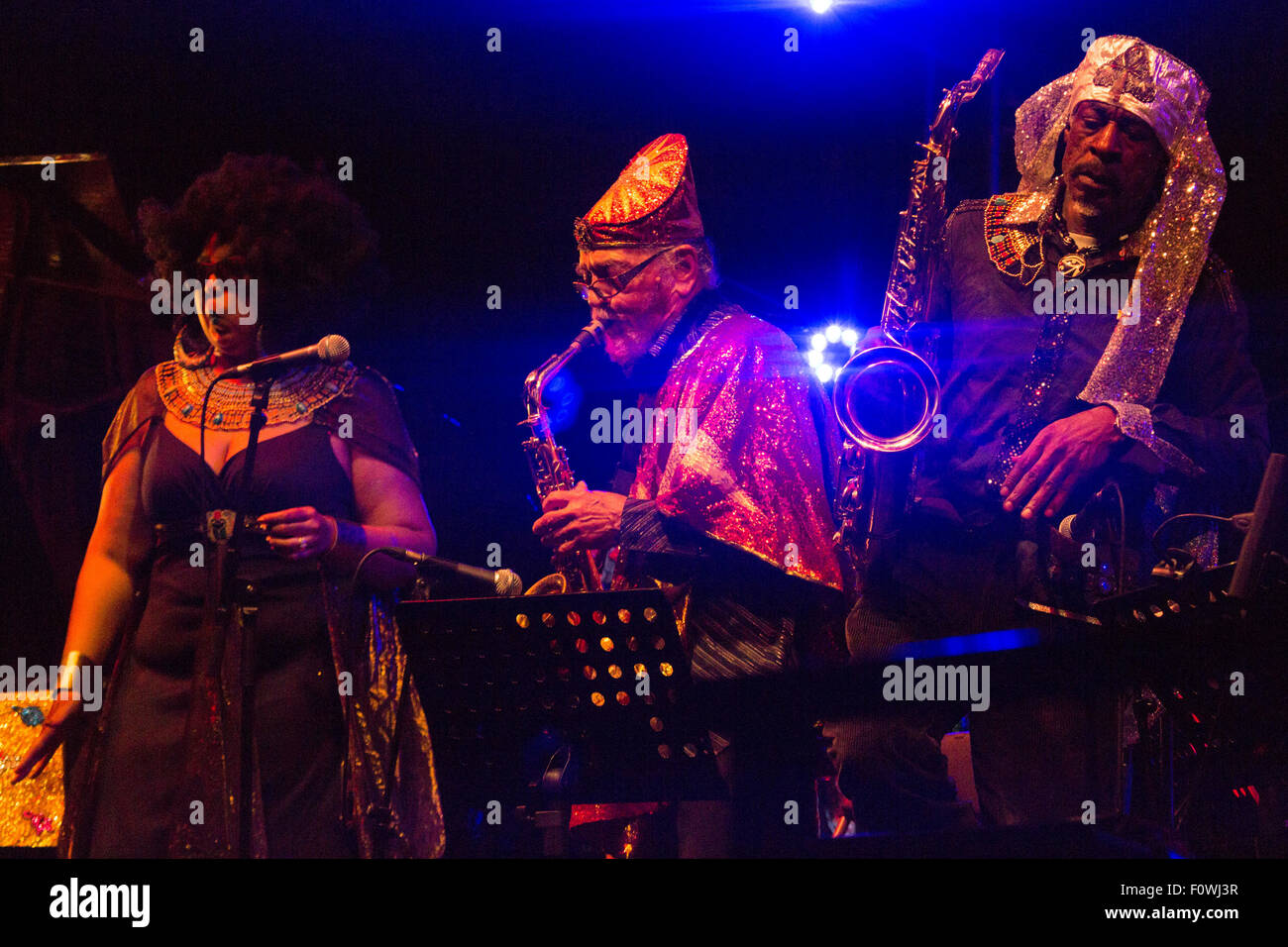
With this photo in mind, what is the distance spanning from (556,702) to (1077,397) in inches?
57.3

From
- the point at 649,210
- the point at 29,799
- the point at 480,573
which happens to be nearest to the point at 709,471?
the point at 480,573

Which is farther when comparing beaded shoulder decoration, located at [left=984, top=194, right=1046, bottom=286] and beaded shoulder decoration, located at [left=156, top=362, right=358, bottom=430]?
beaded shoulder decoration, located at [left=156, top=362, right=358, bottom=430]

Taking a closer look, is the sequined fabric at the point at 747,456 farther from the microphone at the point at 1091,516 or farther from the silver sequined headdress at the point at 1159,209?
the silver sequined headdress at the point at 1159,209

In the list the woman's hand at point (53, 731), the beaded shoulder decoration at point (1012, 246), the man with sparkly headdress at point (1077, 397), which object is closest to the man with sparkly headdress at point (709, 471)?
the man with sparkly headdress at point (1077, 397)

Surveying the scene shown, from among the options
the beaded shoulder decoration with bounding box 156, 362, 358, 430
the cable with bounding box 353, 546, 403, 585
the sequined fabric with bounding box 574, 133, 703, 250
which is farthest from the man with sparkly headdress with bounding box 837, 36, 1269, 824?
the beaded shoulder decoration with bounding box 156, 362, 358, 430

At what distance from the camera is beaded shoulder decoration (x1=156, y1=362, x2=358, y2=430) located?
310 cm

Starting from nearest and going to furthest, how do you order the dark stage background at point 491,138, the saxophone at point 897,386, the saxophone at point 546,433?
1. the saxophone at point 897,386
2. the saxophone at point 546,433
3. the dark stage background at point 491,138

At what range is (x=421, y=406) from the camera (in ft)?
11.6

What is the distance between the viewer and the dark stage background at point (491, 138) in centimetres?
354

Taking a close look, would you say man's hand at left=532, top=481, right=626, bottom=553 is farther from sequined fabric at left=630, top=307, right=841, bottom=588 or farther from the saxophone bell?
the saxophone bell

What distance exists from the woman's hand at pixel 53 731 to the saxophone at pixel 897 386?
1956 mm

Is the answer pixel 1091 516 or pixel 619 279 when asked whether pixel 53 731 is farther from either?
pixel 1091 516
